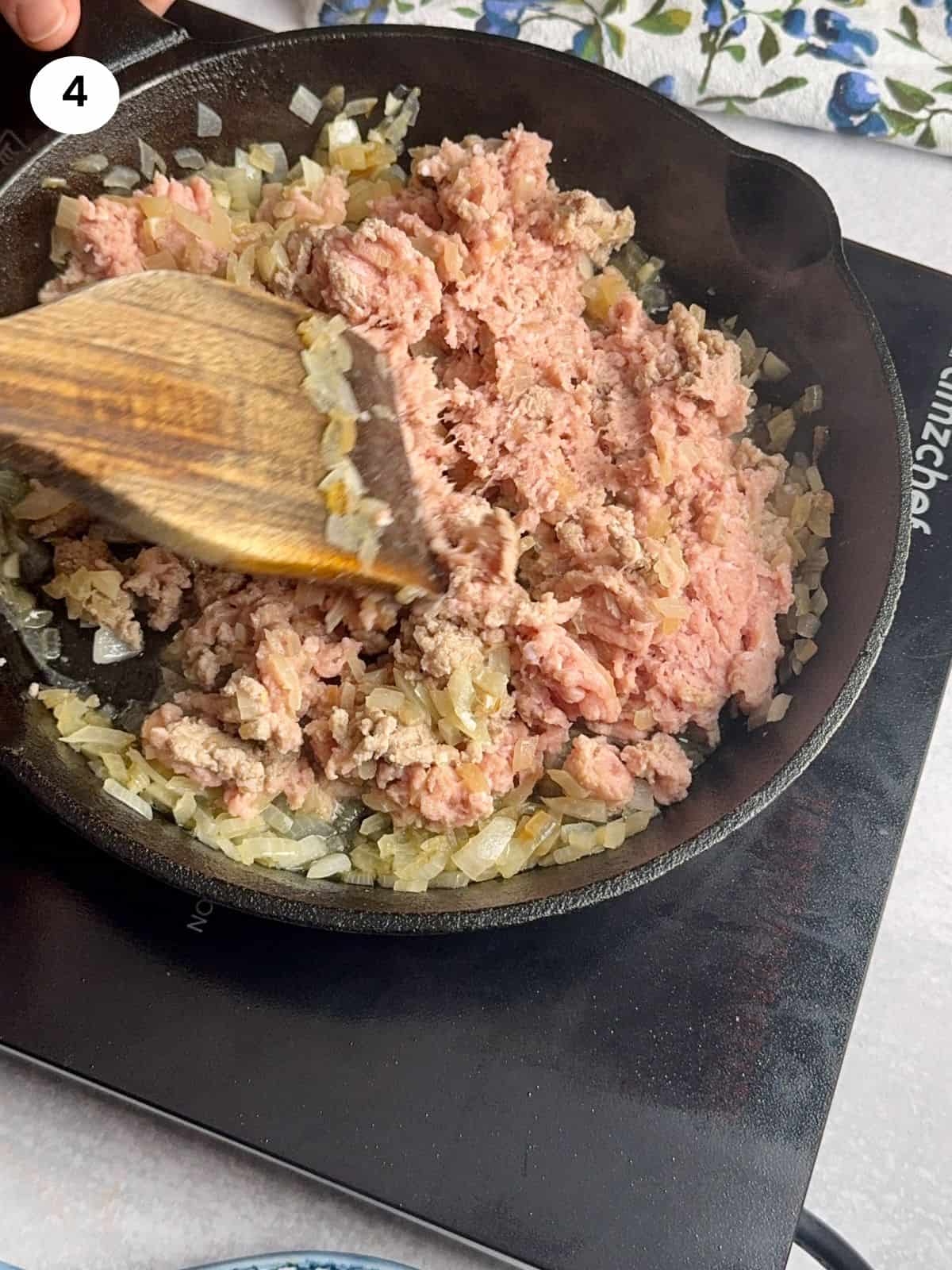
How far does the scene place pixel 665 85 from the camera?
6.61ft

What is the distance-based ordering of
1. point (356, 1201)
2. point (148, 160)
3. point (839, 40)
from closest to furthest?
point (356, 1201) → point (148, 160) → point (839, 40)

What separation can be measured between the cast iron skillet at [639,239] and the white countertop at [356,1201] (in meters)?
0.39

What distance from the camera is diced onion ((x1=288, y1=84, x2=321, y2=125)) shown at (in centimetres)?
174

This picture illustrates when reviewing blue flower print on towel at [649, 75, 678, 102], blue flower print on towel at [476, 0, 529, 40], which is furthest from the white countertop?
blue flower print on towel at [476, 0, 529, 40]

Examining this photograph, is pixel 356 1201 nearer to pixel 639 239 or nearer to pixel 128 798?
pixel 128 798

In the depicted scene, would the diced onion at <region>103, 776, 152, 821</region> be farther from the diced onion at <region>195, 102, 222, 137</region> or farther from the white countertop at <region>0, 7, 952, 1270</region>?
the diced onion at <region>195, 102, 222, 137</region>

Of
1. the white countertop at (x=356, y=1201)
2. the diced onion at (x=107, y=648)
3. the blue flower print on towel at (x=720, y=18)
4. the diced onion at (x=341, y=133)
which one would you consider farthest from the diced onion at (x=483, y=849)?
the blue flower print on towel at (x=720, y=18)

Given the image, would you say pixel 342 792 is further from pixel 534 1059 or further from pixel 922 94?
pixel 922 94

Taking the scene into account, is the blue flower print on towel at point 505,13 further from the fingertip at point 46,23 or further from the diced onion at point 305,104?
the fingertip at point 46,23

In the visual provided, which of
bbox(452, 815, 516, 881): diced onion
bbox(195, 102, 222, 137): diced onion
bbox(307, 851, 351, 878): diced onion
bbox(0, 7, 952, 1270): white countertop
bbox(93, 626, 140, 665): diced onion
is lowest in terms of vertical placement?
bbox(0, 7, 952, 1270): white countertop

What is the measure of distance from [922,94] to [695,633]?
123 centimetres

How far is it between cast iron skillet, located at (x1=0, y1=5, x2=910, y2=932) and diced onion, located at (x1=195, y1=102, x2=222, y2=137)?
0.4 inches

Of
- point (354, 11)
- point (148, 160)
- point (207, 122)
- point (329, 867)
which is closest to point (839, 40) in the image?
point (354, 11)

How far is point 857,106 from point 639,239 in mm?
584
